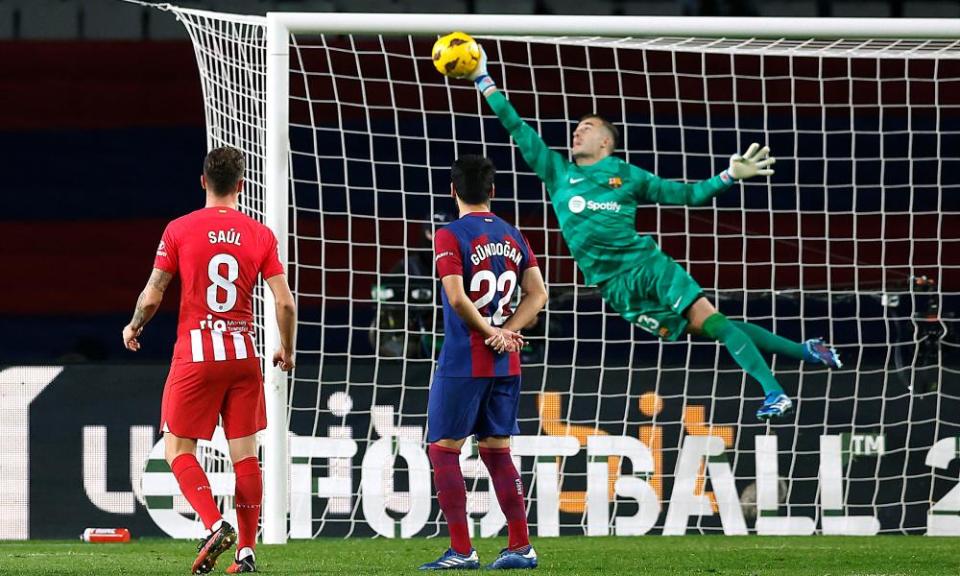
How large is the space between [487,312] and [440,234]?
331mm

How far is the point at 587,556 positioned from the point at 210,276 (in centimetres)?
212

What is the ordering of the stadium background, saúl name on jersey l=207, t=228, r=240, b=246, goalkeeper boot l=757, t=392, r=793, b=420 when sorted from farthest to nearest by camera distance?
the stadium background, goalkeeper boot l=757, t=392, r=793, b=420, saúl name on jersey l=207, t=228, r=240, b=246

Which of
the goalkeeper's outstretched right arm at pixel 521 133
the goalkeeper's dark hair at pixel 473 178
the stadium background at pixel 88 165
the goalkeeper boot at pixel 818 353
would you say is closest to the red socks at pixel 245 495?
the goalkeeper's dark hair at pixel 473 178

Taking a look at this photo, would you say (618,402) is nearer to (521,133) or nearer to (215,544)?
(521,133)

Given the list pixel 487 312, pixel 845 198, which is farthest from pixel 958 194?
pixel 487 312

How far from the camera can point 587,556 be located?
19.5 ft

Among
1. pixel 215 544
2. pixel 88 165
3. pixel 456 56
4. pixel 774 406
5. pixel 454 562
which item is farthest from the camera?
pixel 88 165

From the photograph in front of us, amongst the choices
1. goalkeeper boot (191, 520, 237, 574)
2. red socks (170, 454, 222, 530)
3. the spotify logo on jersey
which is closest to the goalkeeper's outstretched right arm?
the spotify logo on jersey

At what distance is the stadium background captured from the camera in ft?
32.2

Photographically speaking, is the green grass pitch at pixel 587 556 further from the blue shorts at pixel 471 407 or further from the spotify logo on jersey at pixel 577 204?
the spotify logo on jersey at pixel 577 204

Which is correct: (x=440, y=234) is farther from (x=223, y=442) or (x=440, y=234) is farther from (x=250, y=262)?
(x=223, y=442)

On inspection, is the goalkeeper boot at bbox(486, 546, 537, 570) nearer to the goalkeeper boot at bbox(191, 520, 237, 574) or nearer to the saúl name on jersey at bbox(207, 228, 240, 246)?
the goalkeeper boot at bbox(191, 520, 237, 574)

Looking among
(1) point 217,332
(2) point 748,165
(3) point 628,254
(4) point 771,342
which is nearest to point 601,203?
(3) point 628,254

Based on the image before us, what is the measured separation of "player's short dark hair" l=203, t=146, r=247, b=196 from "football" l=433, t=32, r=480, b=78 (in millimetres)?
1425
